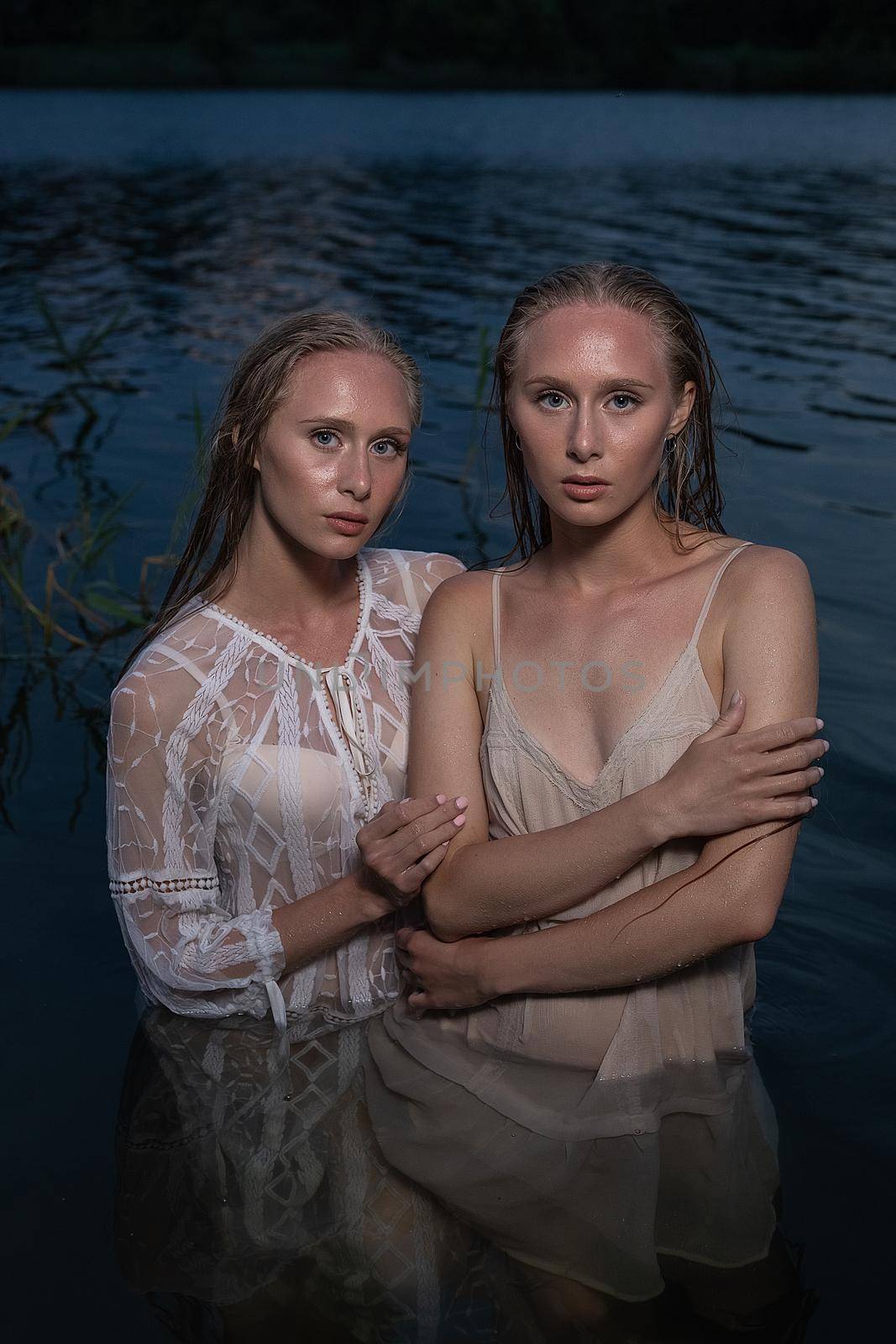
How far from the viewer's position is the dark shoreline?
155 feet

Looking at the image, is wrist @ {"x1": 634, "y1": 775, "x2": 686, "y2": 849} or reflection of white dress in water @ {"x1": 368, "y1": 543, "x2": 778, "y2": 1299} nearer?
wrist @ {"x1": 634, "y1": 775, "x2": 686, "y2": 849}

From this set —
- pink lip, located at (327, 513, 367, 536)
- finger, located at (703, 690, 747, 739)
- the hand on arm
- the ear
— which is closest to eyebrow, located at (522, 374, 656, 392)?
the ear

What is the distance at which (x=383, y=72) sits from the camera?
5994 centimetres

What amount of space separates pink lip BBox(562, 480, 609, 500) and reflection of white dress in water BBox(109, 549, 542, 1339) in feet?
2.09

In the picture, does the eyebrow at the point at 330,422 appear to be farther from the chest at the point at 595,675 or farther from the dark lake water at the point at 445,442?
the dark lake water at the point at 445,442

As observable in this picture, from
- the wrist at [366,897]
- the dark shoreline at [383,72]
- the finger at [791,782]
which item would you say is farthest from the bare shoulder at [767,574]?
the dark shoreline at [383,72]

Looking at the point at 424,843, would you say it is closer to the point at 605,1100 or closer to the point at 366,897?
the point at 366,897

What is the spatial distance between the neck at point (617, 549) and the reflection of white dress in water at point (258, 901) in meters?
0.46

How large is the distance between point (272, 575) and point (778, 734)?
1.16 meters

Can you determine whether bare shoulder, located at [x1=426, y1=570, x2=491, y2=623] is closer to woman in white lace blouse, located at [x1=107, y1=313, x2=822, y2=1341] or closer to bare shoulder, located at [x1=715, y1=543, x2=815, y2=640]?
woman in white lace blouse, located at [x1=107, y1=313, x2=822, y2=1341]

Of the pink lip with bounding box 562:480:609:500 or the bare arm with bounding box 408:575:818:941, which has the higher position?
the pink lip with bounding box 562:480:609:500

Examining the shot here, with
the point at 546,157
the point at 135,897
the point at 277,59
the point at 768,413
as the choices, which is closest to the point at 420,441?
the point at 768,413

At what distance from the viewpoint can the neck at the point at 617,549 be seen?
2914mm

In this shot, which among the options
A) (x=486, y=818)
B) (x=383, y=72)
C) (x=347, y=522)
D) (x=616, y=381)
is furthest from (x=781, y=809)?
(x=383, y=72)
